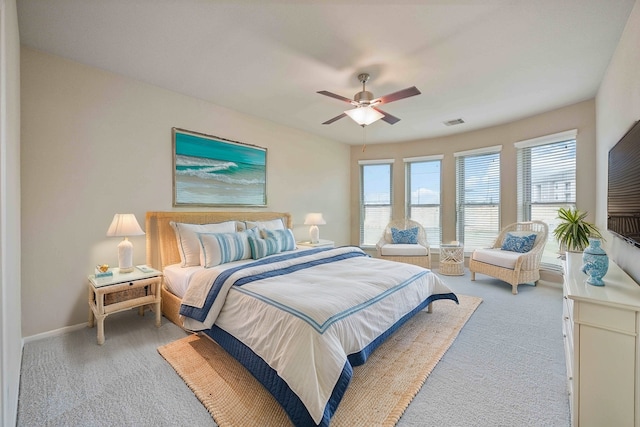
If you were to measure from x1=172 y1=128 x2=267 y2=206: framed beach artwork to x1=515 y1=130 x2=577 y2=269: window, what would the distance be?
14.1ft

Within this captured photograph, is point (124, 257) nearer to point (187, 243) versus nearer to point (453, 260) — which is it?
point (187, 243)

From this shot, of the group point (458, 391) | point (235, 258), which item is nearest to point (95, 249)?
point (235, 258)

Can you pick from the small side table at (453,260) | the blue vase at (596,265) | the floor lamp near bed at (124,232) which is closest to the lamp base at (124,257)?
the floor lamp near bed at (124,232)

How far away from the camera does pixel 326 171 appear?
17.9ft

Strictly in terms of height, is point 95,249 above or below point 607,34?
below

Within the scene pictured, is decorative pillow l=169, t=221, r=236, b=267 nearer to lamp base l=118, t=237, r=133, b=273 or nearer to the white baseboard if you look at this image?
lamp base l=118, t=237, r=133, b=273

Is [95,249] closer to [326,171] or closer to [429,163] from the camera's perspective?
[326,171]

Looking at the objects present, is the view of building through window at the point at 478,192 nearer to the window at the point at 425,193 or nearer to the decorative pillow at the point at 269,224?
the window at the point at 425,193

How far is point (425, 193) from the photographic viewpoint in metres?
5.62

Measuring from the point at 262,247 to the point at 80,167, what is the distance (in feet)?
6.45

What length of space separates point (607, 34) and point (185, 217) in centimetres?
441

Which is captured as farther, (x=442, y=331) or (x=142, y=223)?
(x=142, y=223)

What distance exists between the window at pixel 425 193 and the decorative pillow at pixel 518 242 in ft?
4.38

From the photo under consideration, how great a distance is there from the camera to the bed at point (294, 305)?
4.92ft
